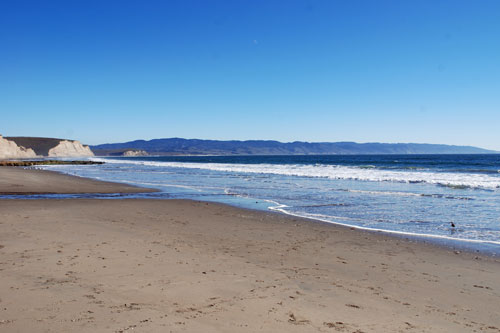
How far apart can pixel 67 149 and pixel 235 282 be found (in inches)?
7769

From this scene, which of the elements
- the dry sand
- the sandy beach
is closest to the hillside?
the dry sand

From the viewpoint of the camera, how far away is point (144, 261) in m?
6.96

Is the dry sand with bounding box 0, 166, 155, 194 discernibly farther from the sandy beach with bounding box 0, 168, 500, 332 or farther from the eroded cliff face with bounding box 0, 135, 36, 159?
Result: the eroded cliff face with bounding box 0, 135, 36, 159

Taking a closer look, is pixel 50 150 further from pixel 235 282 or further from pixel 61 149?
pixel 235 282

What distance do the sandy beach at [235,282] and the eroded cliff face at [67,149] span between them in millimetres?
183539

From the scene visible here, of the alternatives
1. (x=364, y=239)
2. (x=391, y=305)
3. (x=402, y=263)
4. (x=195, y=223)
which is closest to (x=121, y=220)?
(x=195, y=223)

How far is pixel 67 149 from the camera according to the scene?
18362cm

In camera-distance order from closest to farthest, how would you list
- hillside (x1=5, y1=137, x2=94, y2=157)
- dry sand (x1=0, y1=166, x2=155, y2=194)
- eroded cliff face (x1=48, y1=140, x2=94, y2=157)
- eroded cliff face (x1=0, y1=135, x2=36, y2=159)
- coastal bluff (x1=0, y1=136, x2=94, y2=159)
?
dry sand (x1=0, y1=166, x2=155, y2=194)
eroded cliff face (x1=0, y1=135, x2=36, y2=159)
coastal bluff (x1=0, y1=136, x2=94, y2=159)
eroded cliff face (x1=48, y1=140, x2=94, y2=157)
hillside (x1=5, y1=137, x2=94, y2=157)

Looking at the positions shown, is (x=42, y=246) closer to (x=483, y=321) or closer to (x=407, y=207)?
(x=483, y=321)

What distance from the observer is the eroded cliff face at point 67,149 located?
175375mm

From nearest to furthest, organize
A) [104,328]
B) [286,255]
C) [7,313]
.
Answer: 1. [104,328]
2. [7,313]
3. [286,255]

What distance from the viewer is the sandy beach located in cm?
448

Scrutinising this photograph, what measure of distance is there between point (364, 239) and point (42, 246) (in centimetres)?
717

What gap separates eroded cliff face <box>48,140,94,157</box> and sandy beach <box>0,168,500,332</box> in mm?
183539
